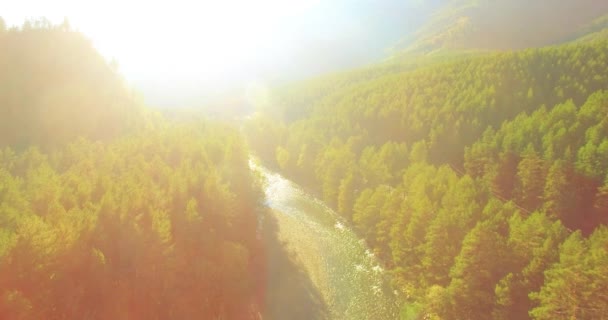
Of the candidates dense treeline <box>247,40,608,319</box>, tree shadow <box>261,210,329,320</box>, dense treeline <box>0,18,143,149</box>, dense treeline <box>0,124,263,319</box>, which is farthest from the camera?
dense treeline <box>0,18,143,149</box>

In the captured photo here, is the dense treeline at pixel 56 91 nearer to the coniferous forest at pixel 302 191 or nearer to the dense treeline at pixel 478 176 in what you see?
the coniferous forest at pixel 302 191

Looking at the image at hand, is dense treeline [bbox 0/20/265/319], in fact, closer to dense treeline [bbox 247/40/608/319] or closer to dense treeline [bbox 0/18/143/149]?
dense treeline [bbox 0/18/143/149]

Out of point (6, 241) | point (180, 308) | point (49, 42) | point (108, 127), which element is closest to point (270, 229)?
point (180, 308)

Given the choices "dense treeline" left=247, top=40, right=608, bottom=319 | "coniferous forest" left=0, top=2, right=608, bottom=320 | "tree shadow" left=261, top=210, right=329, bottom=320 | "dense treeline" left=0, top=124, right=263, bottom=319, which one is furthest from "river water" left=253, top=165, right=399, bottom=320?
"dense treeline" left=0, top=124, right=263, bottom=319

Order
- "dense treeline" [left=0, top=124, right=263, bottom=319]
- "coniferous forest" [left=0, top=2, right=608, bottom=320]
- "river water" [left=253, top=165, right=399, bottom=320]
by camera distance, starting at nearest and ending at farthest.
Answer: "dense treeline" [left=0, top=124, right=263, bottom=319] → "coniferous forest" [left=0, top=2, right=608, bottom=320] → "river water" [left=253, top=165, right=399, bottom=320]

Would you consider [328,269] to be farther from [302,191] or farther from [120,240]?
[302,191]

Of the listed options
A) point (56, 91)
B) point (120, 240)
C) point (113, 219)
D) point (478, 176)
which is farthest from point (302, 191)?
point (120, 240)

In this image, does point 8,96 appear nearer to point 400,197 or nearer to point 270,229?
point 270,229
